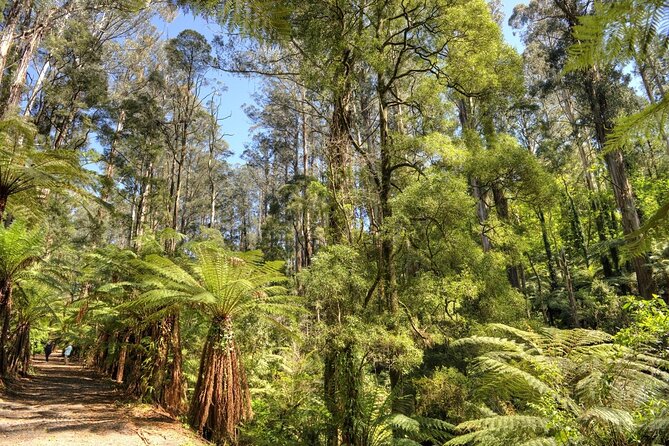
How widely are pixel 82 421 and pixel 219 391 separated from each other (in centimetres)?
168

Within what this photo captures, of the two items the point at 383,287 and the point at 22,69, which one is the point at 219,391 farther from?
the point at 22,69

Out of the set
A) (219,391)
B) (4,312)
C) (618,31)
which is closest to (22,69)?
(4,312)

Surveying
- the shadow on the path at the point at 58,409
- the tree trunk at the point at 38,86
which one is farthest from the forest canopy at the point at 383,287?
the tree trunk at the point at 38,86

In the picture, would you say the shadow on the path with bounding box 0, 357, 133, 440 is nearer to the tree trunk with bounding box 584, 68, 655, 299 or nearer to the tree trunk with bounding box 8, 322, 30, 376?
the tree trunk with bounding box 8, 322, 30, 376

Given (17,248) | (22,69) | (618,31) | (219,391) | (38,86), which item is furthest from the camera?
(38,86)

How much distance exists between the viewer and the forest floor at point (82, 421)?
12.8ft

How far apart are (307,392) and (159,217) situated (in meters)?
14.7

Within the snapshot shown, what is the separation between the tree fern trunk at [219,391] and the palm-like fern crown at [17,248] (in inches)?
137

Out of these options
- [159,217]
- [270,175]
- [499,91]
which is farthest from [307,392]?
[270,175]

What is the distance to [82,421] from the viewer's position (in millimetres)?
4594

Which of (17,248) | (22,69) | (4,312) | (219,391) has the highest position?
(22,69)

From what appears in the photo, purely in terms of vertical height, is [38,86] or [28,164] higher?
[38,86]

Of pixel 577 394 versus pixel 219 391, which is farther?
pixel 219 391

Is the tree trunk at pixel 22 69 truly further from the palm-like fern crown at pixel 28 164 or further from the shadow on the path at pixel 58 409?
the shadow on the path at pixel 58 409
